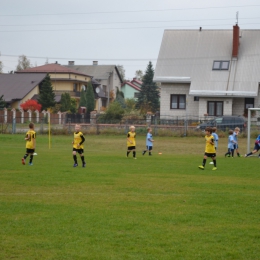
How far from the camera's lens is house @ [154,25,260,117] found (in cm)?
5628

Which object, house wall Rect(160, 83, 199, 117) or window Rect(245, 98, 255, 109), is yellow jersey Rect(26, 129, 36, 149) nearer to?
house wall Rect(160, 83, 199, 117)

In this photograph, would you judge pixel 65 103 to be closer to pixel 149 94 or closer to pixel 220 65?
pixel 149 94

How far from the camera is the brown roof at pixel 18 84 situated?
79938mm

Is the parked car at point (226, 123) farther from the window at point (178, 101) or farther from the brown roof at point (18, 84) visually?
the brown roof at point (18, 84)

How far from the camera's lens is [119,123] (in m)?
55.4

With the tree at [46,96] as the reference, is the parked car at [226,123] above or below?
below

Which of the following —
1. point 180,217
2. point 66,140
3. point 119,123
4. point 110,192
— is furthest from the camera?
point 119,123

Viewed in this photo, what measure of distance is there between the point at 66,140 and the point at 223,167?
22535 millimetres

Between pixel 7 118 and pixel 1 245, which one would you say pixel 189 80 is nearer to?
pixel 7 118

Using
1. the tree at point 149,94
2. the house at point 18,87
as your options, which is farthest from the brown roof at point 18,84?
the tree at point 149,94

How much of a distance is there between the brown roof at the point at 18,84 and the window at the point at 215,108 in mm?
31147

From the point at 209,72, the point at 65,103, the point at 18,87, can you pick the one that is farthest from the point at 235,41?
the point at 18,87

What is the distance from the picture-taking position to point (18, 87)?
8262 centimetres

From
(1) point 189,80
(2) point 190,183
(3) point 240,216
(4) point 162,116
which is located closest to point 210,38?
(1) point 189,80
